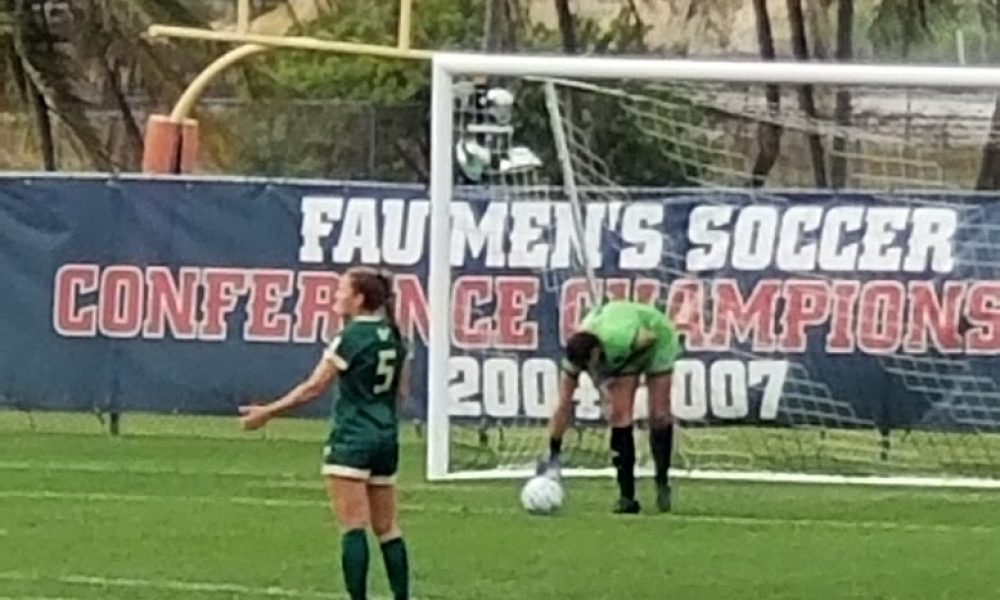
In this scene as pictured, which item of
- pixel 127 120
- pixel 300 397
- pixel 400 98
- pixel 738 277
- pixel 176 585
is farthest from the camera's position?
pixel 400 98

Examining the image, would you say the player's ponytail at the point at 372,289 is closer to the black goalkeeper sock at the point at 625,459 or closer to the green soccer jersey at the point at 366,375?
the green soccer jersey at the point at 366,375

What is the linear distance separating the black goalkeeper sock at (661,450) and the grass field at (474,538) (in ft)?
0.92

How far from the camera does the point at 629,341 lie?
1861 centimetres

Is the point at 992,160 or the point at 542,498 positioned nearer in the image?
the point at 542,498

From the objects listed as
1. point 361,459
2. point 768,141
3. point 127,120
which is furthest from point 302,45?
point 127,120

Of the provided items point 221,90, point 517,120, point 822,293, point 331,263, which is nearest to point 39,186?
point 331,263

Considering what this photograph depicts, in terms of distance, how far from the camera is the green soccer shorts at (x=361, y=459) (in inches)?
528

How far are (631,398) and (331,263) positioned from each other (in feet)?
19.8

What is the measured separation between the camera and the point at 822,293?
2270cm

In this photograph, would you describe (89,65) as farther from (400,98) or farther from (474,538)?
(474,538)

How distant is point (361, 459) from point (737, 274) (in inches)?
381

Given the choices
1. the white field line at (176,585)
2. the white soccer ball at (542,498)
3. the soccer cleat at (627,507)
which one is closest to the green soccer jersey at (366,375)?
the white field line at (176,585)

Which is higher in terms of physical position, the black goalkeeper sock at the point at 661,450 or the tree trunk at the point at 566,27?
the tree trunk at the point at 566,27

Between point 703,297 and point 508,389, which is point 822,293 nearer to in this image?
point 703,297
